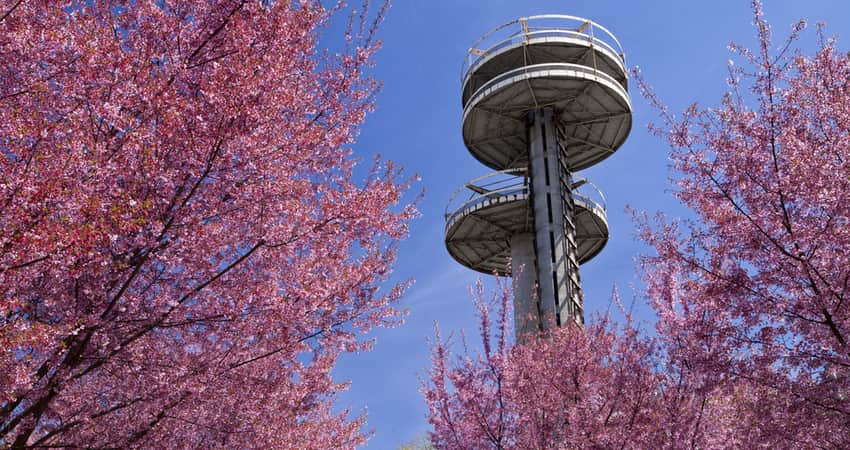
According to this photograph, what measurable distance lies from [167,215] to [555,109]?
2931cm

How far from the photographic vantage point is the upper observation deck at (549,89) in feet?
105

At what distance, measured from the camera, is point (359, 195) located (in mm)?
8117

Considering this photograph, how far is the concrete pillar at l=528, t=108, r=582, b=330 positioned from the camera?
95.1 feet

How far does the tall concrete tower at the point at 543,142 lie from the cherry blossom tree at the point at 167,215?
21.6m

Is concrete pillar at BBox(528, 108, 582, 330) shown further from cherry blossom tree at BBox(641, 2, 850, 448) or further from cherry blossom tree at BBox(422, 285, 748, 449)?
cherry blossom tree at BBox(641, 2, 850, 448)

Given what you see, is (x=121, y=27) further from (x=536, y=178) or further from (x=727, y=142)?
(x=536, y=178)

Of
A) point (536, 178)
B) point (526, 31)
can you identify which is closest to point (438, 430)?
point (536, 178)

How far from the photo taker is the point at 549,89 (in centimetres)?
3253

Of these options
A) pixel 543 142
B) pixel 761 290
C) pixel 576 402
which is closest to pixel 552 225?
pixel 543 142

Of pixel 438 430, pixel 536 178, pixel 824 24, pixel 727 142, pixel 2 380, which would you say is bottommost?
pixel 2 380

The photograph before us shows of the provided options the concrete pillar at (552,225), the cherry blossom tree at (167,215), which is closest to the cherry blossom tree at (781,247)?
the cherry blossom tree at (167,215)

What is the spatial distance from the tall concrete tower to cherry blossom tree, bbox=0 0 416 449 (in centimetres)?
2158

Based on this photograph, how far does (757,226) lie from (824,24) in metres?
3.12

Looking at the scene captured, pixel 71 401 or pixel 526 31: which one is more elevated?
pixel 526 31
